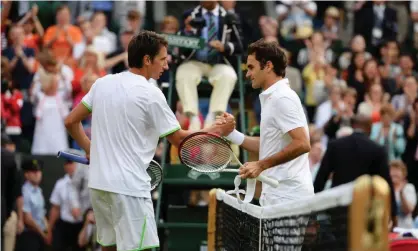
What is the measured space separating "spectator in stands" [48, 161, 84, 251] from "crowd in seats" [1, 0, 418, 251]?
0.31m

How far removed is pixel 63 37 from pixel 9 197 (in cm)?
581

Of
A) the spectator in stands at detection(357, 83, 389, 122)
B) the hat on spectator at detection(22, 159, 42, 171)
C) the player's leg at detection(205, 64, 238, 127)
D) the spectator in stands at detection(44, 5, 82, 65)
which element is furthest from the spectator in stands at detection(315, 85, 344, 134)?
the player's leg at detection(205, 64, 238, 127)

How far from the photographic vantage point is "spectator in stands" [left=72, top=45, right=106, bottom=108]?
16.9 metres

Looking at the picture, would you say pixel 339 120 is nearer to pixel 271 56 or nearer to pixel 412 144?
pixel 412 144

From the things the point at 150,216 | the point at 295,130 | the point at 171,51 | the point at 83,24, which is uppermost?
the point at 83,24

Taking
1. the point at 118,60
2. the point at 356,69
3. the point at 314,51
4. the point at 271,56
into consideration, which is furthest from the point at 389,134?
the point at 271,56

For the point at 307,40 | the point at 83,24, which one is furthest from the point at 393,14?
the point at 83,24

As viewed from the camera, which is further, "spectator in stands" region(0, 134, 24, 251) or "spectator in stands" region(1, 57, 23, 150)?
"spectator in stands" region(1, 57, 23, 150)

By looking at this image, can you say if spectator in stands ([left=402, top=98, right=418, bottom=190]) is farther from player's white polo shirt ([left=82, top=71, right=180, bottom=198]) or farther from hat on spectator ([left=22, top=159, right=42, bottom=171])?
player's white polo shirt ([left=82, top=71, right=180, bottom=198])

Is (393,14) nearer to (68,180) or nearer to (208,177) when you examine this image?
(68,180)

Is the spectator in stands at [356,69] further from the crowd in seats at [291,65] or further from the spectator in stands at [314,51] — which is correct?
the spectator in stands at [314,51]

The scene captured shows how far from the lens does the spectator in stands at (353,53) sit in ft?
65.7

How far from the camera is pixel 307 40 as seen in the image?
20.2 m

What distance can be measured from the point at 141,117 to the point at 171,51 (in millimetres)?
4666
